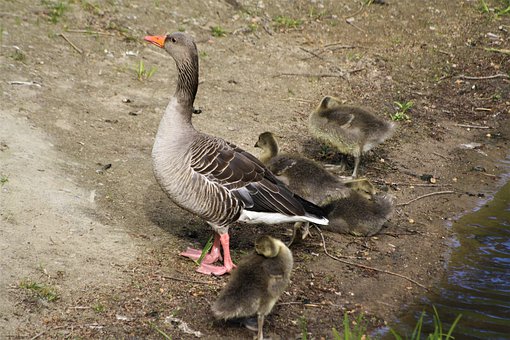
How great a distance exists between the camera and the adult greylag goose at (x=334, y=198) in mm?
8102

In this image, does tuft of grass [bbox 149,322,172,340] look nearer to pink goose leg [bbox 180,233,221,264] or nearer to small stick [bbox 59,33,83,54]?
pink goose leg [bbox 180,233,221,264]

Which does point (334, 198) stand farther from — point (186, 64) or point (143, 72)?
point (143, 72)

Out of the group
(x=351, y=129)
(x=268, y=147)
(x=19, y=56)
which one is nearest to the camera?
(x=268, y=147)

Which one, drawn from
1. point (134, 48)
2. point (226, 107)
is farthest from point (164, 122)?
point (134, 48)

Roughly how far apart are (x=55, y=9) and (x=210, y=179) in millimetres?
5917

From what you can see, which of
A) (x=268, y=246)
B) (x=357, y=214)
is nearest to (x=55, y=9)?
(x=357, y=214)

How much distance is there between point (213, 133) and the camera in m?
9.87

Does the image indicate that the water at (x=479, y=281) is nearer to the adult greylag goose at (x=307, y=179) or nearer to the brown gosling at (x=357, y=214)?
the brown gosling at (x=357, y=214)

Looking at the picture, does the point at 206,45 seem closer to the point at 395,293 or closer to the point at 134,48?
the point at 134,48

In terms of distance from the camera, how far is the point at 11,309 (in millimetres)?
6039

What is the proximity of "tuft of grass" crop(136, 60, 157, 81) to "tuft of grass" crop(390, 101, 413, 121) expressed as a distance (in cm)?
345

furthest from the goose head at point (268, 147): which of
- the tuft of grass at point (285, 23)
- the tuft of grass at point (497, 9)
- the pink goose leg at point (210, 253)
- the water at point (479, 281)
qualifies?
the tuft of grass at point (497, 9)

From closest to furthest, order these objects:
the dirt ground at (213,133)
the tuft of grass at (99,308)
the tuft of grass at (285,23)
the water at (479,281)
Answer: the tuft of grass at (99,308) < the dirt ground at (213,133) < the water at (479,281) < the tuft of grass at (285,23)

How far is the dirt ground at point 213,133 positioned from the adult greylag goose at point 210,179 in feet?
1.73
